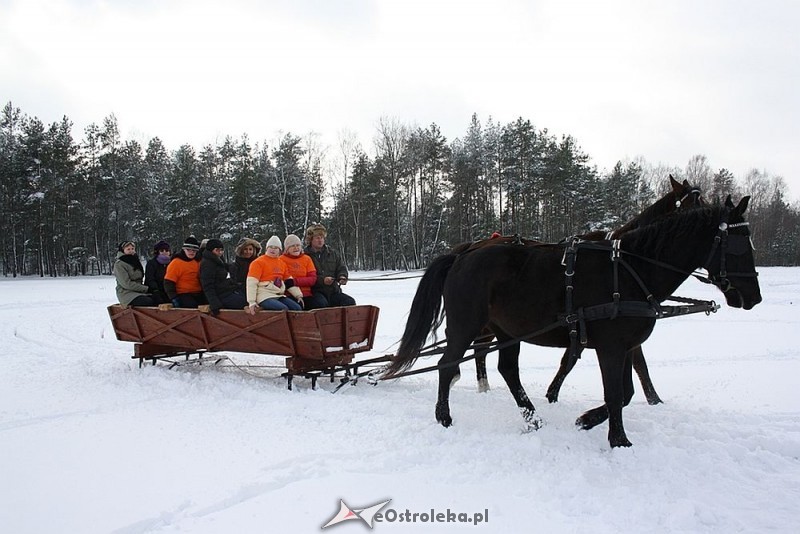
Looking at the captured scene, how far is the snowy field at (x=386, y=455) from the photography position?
114 inches

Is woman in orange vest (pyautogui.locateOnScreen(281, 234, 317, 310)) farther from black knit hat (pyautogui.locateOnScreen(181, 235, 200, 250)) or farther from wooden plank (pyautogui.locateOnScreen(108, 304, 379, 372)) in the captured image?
black knit hat (pyautogui.locateOnScreen(181, 235, 200, 250))

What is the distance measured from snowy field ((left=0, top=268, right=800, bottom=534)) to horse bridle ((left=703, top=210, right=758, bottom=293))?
1283 millimetres

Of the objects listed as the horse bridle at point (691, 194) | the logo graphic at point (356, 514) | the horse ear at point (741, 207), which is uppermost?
the horse bridle at point (691, 194)

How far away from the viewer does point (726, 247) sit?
144 inches

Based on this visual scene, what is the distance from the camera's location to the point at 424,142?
36156 mm

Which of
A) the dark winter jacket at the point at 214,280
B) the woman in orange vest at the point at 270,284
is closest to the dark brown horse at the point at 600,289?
the woman in orange vest at the point at 270,284

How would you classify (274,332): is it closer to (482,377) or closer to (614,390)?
(482,377)

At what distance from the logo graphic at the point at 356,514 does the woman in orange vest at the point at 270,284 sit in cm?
324

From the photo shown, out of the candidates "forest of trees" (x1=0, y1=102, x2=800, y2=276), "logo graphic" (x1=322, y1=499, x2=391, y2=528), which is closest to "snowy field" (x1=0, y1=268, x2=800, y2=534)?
"logo graphic" (x1=322, y1=499, x2=391, y2=528)

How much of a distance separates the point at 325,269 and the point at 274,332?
1293 millimetres

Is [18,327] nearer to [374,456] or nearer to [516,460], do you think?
[374,456]

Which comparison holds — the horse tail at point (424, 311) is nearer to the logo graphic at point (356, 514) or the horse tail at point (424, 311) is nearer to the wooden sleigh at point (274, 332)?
the wooden sleigh at point (274, 332)

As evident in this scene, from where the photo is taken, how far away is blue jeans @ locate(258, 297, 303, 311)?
233 inches

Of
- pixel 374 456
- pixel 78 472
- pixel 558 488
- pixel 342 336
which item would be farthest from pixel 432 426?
pixel 78 472
